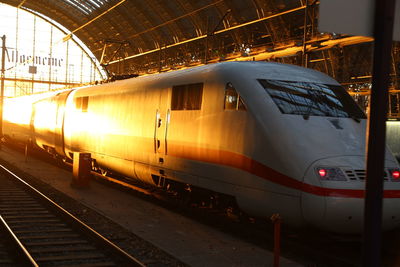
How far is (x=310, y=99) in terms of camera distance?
8.14m

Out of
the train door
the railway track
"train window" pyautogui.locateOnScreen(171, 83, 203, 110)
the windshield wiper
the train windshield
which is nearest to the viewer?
the railway track

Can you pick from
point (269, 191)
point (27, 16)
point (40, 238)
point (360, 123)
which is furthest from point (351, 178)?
point (27, 16)

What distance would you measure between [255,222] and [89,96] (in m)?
9.16

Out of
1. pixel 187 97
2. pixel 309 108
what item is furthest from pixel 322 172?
pixel 187 97

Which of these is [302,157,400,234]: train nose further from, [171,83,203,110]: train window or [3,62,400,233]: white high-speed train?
[171,83,203,110]: train window

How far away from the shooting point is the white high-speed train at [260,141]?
6.72 meters

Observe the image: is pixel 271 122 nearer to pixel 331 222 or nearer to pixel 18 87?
pixel 331 222

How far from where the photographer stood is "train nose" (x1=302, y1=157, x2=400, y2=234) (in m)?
6.52

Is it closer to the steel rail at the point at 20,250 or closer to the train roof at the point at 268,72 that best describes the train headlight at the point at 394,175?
the train roof at the point at 268,72

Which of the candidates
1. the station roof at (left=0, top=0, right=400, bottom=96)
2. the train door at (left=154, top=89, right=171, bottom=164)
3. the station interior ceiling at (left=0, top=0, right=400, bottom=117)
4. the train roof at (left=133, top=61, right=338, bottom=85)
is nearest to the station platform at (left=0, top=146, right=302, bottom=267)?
the train door at (left=154, top=89, right=171, bottom=164)

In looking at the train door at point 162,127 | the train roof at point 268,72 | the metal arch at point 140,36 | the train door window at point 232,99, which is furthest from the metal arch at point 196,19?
the train door window at point 232,99

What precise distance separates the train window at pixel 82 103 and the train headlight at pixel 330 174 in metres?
11.1

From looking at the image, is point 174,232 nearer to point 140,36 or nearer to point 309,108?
point 309,108

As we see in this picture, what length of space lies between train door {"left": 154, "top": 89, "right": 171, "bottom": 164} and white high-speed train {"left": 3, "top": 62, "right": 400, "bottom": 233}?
0.02 meters
